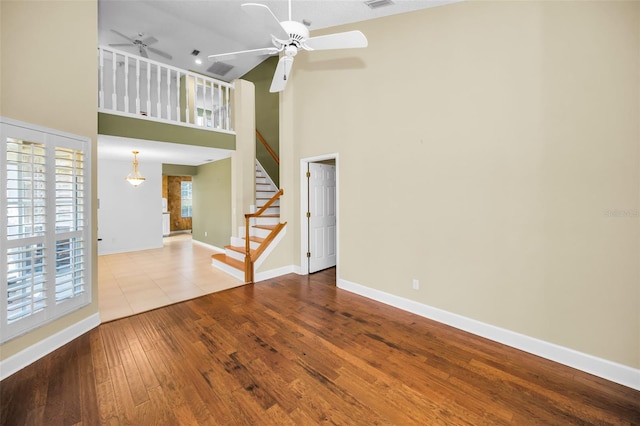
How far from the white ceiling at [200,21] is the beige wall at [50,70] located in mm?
1499

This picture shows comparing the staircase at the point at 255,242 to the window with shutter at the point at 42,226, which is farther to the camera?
the staircase at the point at 255,242

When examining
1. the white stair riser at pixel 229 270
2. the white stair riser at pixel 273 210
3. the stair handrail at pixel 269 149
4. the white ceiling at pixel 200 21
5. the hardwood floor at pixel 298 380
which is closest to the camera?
the hardwood floor at pixel 298 380

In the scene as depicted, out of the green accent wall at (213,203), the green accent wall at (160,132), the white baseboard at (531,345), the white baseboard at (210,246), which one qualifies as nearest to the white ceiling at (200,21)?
the green accent wall at (160,132)

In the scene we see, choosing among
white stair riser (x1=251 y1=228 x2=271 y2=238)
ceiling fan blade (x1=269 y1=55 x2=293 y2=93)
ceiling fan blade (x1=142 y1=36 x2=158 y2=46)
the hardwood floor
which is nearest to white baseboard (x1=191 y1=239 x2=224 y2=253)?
white stair riser (x1=251 y1=228 x2=271 y2=238)

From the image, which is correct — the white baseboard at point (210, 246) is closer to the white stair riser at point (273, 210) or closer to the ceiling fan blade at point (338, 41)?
the white stair riser at point (273, 210)

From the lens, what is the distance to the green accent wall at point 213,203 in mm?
6969

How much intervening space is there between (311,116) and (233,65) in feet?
13.1

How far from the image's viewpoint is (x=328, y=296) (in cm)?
386

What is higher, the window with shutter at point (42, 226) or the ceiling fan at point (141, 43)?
the ceiling fan at point (141, 43)

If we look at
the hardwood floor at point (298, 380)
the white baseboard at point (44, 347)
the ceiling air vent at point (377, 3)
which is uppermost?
the ceiling air vent at point (377, 3)

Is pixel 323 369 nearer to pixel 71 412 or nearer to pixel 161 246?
pixel 71 412

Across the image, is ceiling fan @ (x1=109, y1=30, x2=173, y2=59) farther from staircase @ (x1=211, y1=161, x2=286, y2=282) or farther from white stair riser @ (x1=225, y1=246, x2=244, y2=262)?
white stair riser @ (x1=225, y1=246, x2=244, y2=262)

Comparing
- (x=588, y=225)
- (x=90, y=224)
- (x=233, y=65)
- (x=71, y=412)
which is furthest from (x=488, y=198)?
(x=233, y=65)

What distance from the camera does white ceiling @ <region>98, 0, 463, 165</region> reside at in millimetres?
3488
